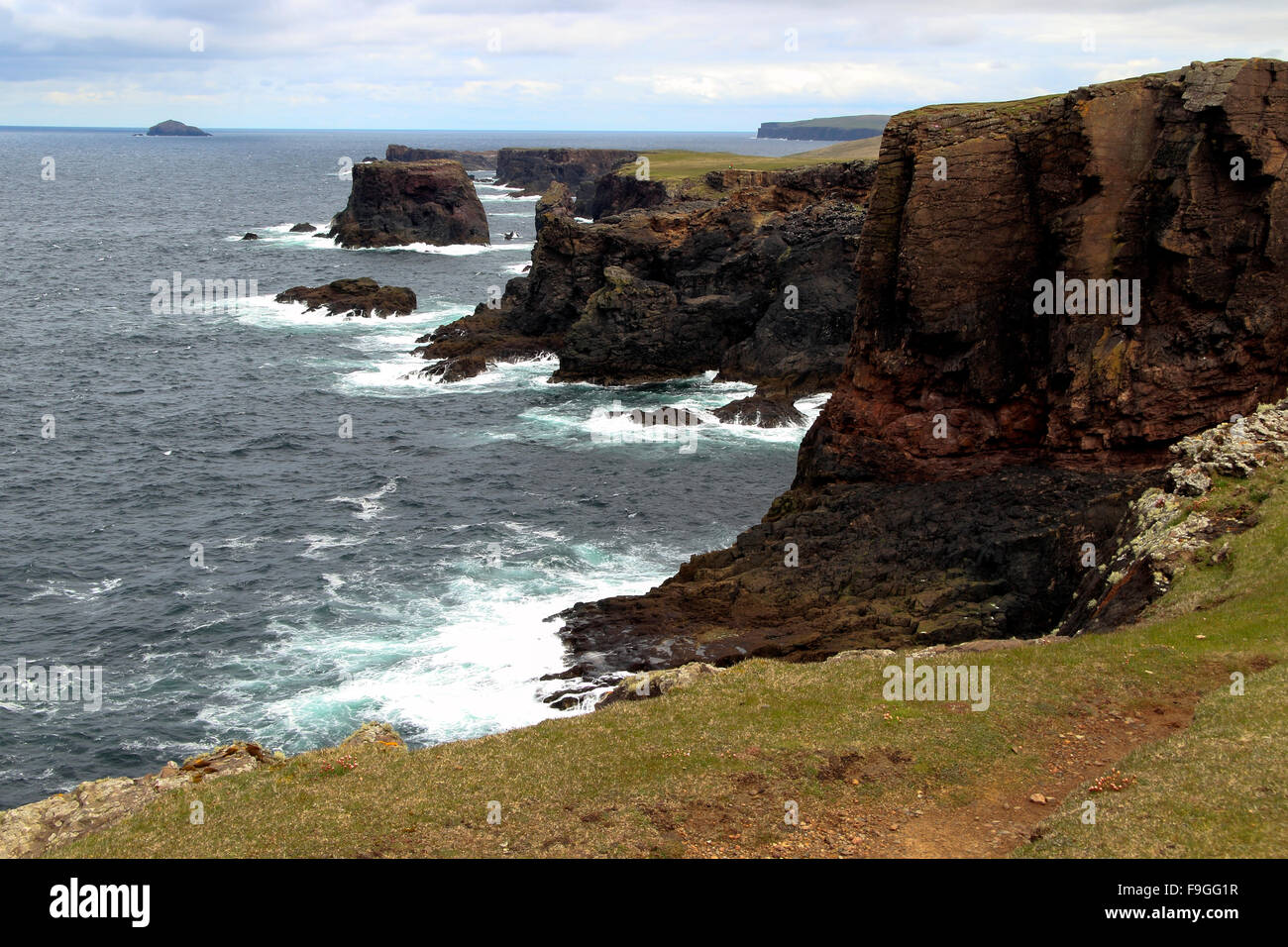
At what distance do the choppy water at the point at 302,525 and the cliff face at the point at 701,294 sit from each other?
3.12 metres

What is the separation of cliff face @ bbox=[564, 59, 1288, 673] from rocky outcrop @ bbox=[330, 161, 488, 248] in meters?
122

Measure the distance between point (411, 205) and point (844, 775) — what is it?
6002 inches

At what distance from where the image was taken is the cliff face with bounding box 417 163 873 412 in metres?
78.9

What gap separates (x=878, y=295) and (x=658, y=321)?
124 feet

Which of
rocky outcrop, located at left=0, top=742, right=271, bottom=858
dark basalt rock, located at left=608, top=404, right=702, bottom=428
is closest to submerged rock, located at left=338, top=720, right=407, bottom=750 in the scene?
rocky outcrop, located at left=0, top=742, right=271, bottom=858

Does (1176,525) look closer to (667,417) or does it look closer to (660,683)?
(660,683)

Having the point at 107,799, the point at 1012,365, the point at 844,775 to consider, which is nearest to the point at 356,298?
the point at 1012,365

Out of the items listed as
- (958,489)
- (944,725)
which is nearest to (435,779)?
(944,725)

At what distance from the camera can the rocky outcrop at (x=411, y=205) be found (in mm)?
158625

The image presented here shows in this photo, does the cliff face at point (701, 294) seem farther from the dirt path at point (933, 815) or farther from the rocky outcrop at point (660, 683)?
the dirt path at point (933, 815)

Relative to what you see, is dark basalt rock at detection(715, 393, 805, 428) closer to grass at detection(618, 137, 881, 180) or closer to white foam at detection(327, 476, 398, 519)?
white foam at detection(327, 476, 398, 519)

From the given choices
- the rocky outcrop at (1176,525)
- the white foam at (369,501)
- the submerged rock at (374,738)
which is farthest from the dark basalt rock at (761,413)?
the submerged rock at (374,738)

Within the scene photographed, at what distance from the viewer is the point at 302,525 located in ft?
182
